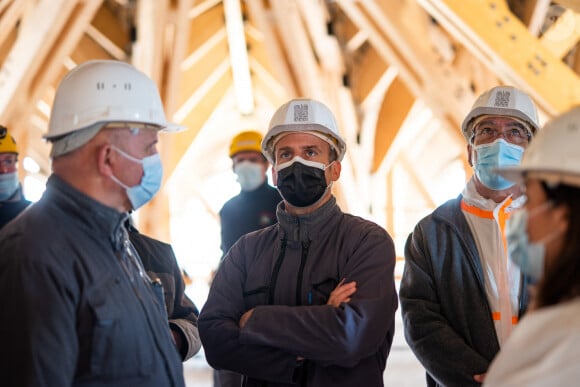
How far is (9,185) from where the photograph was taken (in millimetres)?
4715

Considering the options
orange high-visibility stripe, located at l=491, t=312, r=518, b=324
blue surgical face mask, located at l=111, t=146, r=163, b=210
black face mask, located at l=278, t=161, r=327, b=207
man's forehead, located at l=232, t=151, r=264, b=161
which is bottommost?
orange high-visibility stripe, located at l=491, t=312, r=518, b=324

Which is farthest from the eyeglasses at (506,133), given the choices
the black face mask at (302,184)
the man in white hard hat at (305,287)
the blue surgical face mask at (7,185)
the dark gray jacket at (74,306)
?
the blue surgical face mask at (7,185)

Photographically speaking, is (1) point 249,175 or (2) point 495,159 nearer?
(2) point 495,159

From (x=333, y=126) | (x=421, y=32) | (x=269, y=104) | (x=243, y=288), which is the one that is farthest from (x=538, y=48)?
(x=269, y=104)

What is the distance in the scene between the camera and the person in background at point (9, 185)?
438cm

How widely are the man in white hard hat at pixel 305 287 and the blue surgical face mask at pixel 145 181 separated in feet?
2.29

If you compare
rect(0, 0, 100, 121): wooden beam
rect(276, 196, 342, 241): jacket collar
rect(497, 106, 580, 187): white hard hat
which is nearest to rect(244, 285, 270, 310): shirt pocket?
rect(276, 196, 342, 241): jacket collar

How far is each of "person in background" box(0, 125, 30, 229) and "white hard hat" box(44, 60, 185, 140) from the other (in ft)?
5.82

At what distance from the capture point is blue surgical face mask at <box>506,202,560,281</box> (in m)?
2.00

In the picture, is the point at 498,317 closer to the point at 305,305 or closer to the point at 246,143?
the point at 305,305

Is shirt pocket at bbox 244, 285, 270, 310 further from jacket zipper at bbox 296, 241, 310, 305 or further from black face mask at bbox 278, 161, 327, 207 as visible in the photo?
black face mask at bbox 278, 161, 327, 207

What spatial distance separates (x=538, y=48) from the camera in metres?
6.35

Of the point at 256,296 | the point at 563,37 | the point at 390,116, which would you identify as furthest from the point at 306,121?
the point at 390,116

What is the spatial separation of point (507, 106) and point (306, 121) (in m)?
0.89
